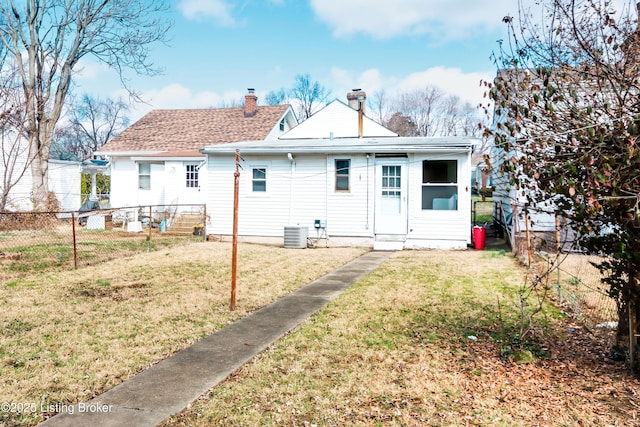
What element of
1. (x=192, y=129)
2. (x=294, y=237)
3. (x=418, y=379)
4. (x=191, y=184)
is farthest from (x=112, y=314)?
(x=192, y=129)

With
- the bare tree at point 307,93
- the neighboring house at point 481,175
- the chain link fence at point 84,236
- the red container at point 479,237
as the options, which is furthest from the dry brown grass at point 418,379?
the bare tree at point 307,93

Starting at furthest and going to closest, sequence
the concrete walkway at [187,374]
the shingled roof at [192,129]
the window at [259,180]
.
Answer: the shingled roof at [192,129], the window at [259,180], the concrete walkway at [187,374]

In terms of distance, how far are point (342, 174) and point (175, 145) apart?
1220cm

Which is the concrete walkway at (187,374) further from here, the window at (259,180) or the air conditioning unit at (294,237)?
the window at (259,180)

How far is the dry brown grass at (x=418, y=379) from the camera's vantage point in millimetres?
3432

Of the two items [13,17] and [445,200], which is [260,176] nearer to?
[445,200]

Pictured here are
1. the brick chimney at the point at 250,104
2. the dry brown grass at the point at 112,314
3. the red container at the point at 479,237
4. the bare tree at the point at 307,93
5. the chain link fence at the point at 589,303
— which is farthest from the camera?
the bare tree at the point at 307,93

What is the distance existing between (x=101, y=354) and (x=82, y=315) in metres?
1.82

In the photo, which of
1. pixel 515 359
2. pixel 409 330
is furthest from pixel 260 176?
pixel 515 359

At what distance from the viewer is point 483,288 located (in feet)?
27.0

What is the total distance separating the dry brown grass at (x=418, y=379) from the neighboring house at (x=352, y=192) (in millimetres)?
8023

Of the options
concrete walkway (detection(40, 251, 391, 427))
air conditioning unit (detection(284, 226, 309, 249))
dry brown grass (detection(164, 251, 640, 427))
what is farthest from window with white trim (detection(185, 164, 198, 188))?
dry brown grass (detection(164, 251, 640, 427))

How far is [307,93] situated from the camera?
62.5 metres

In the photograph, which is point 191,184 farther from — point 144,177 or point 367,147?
point 367,147
